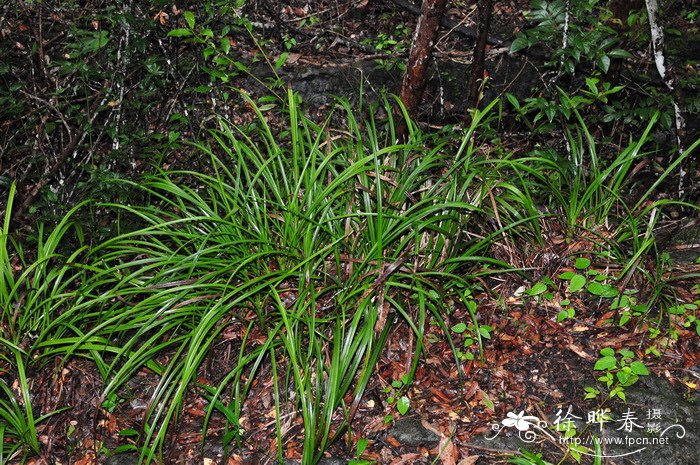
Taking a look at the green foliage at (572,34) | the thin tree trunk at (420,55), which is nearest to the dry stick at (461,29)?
the thin tree trunk at (420,55)

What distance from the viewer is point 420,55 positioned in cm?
406

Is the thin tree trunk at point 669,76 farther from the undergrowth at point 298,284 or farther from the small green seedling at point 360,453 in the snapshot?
the small green seedling at point 360,453

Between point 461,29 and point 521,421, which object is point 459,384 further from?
point 461,29

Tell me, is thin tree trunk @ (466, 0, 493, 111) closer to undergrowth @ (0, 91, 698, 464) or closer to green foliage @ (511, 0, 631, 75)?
green foliage @ (511, 0, 631, 75)

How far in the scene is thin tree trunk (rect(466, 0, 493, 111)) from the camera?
400 cm

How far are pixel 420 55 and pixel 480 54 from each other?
380 millimetres

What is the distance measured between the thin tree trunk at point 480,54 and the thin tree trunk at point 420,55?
0.27m

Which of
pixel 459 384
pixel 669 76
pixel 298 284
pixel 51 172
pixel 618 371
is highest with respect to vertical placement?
pixel 669 76

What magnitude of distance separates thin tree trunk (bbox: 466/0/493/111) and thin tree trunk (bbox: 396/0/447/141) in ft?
0.88

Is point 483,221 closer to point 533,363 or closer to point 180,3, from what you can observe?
point 533,363

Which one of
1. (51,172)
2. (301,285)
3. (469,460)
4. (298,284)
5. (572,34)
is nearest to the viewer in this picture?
(469,460)

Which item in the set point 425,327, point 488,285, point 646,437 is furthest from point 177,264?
point 646,437

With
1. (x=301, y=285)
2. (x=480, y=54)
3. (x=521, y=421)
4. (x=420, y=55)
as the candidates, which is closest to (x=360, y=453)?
(x=521, y=421)

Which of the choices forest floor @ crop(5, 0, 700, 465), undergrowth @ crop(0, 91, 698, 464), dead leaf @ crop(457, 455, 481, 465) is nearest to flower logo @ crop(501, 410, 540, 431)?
forest floor @ crop(5, 0, 700, 465)
